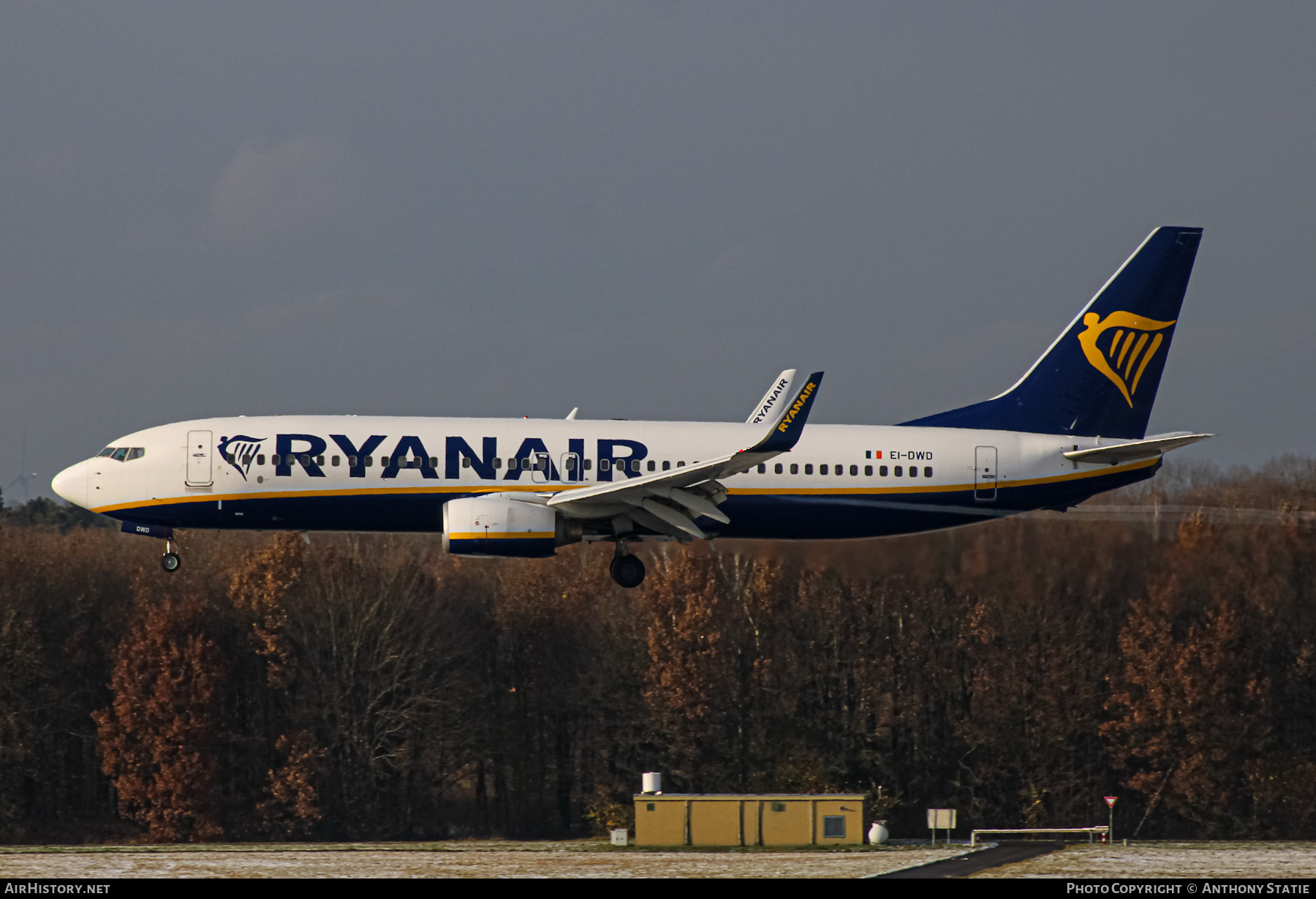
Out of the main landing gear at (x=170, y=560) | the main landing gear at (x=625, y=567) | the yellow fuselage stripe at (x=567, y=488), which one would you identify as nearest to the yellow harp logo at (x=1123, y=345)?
the yellow fuselage stripe at (x=567, y=488)

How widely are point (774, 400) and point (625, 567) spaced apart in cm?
1087

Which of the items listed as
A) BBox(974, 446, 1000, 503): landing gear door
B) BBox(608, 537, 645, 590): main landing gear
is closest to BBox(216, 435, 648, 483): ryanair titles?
BBox(608, 537, 645, 590): main landing gear

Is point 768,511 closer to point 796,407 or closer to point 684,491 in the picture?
point 684,491

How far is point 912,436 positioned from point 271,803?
46.9 m

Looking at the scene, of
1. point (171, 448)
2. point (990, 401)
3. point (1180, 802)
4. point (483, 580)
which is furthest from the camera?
point (483, 580)

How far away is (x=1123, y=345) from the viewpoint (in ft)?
143

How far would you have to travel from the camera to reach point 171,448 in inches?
1524

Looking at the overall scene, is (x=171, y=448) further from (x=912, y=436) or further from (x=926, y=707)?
(x=926, y=707)

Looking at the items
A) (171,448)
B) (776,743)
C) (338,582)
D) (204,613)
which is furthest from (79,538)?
(171,448)

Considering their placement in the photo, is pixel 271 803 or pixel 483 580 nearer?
pixel 271 803

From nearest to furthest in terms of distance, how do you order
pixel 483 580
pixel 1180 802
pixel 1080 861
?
pixel 1080 861 < pixel 1180 802 < pixel 483 580

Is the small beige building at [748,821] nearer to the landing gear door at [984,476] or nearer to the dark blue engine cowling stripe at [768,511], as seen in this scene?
the dark blue engine cowling stripe at [768,511]

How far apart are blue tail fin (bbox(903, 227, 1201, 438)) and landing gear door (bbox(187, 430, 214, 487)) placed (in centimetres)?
1793

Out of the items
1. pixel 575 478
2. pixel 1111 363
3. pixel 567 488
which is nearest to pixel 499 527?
pixel 567 488
